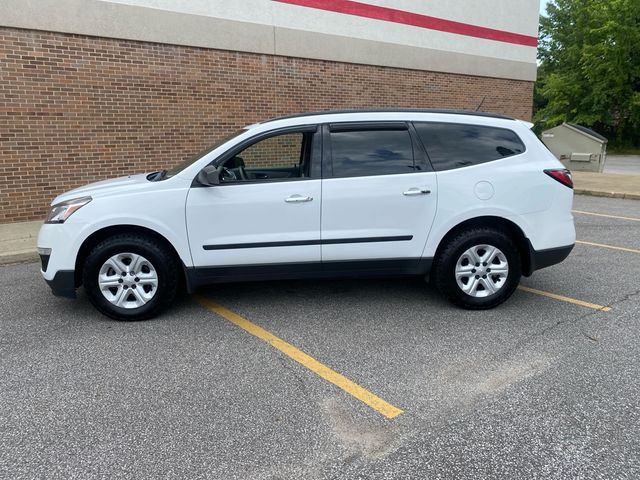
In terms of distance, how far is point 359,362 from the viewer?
3.53m

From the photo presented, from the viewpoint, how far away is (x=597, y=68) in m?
35.3

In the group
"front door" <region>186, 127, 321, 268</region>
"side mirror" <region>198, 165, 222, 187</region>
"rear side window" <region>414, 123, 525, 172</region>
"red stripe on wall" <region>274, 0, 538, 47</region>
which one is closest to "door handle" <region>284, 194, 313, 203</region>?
"front door" <region>186, 127, 321, 268</region>

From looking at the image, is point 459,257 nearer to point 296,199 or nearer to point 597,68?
point 296,199

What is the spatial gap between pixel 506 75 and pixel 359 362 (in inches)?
550

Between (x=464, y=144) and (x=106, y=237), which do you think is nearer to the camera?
(x=106, y=237)

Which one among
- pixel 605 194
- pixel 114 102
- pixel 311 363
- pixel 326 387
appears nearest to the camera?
pixel 326 387

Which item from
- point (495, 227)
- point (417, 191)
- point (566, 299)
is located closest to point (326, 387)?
point (417, 191)

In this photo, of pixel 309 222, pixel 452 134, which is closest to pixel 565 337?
pixel 452 134

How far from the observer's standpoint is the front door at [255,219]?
4.20 m

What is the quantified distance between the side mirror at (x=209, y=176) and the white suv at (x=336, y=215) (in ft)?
0.04

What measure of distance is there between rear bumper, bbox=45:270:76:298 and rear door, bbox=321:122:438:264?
218cm

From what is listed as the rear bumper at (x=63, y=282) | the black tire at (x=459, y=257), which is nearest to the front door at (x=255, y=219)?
the rear bumper at (x=63, y=282)

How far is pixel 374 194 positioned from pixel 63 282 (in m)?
2.80

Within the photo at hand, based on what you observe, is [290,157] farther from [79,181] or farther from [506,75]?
[506,75]
